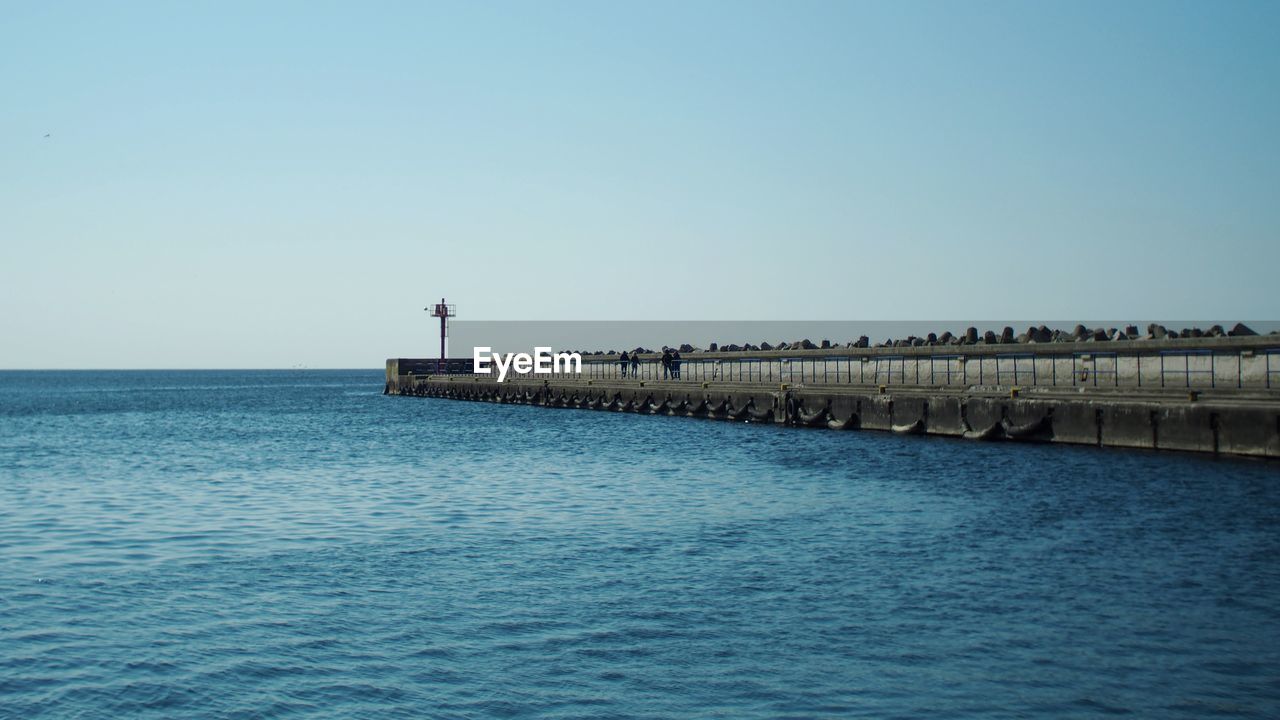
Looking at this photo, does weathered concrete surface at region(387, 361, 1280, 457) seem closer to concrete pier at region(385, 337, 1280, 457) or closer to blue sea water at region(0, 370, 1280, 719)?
concrete pier at region(385, 337, 1280, 457)

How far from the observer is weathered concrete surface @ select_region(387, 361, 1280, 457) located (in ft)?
101

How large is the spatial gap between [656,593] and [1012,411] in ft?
88.8

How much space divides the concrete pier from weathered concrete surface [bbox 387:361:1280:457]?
44 millimetres

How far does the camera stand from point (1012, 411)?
3878cm

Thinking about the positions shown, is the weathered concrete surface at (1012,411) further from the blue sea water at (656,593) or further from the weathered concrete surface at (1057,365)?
the weathered concrete surface at (1057,365)

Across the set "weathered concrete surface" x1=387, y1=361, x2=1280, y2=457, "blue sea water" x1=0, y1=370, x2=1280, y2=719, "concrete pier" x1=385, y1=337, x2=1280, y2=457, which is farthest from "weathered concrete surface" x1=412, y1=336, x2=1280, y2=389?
"blue sea water" x1=0, y1=370, x2=1280, y2=719

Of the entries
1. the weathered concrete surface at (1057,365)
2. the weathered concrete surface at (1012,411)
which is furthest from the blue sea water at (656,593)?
the weathered concrete surface at (1057,365)

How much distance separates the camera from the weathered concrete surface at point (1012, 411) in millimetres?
30875

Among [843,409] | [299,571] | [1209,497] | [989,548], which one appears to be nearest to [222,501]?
[299,571]

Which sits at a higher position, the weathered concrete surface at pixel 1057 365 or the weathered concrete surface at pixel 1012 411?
the weathered concrete surface at pixel 1057 365

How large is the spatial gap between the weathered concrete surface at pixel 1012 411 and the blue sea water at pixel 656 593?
157 cm

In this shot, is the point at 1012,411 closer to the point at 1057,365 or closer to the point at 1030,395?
the point at 1030,395

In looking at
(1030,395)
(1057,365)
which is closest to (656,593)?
(1030,395)

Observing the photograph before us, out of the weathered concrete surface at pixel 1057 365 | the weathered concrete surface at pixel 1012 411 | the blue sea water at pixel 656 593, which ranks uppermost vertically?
the weathered concrete surface at pixel 1057 365
